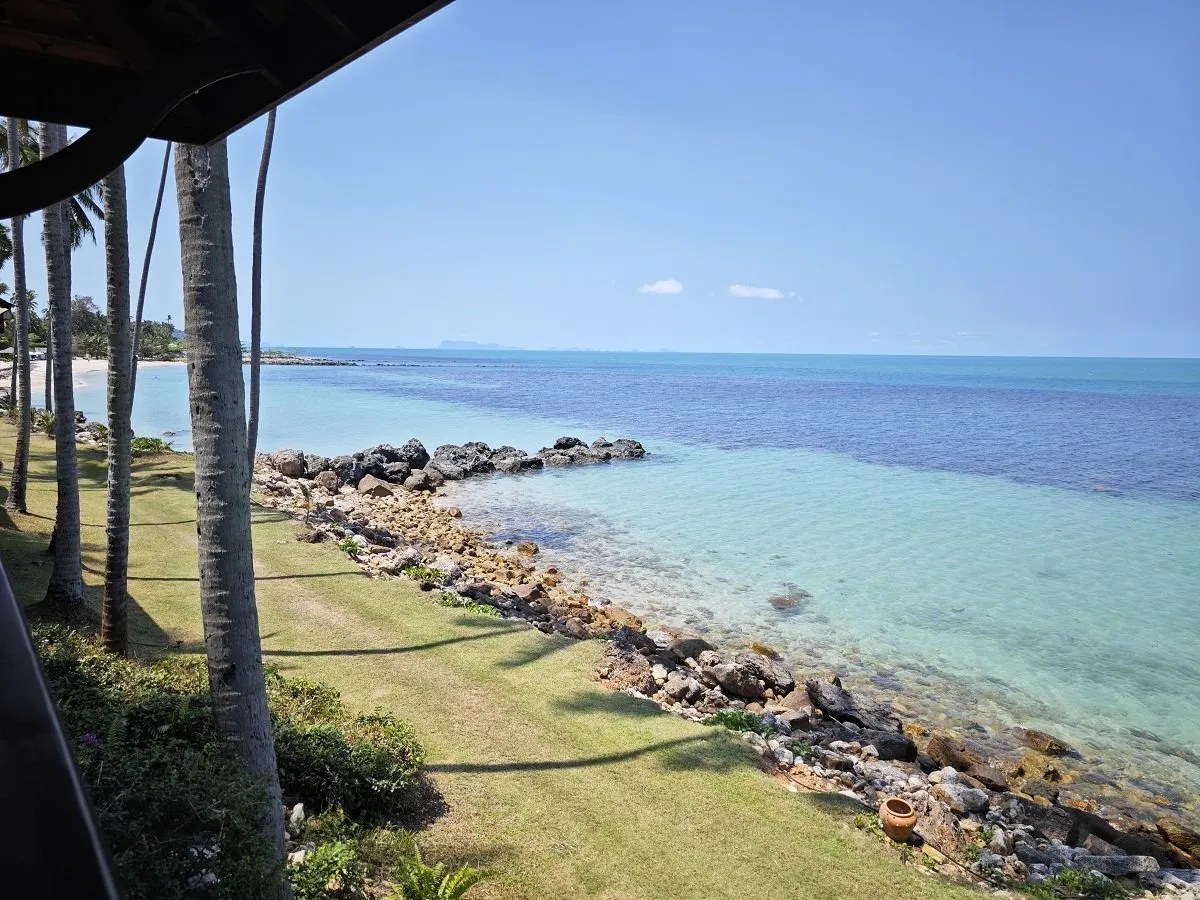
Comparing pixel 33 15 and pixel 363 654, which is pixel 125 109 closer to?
pixel 33 15

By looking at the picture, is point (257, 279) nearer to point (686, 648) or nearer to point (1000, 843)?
point (686, 648)

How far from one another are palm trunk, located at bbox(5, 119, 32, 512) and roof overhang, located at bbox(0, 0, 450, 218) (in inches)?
518

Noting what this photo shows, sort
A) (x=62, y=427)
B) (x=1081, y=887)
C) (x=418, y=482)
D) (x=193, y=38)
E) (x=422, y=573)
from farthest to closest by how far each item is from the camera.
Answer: (x=418, y=482), (x=422, y=573), (x=62, y=427), (x=1081, y=887), (x=193, y=38)

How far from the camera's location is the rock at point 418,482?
29.1m

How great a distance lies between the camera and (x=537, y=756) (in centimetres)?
773

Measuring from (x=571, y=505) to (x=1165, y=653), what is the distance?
56.1 feet

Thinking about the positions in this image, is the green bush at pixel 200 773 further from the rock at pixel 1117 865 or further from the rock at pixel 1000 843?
the rock at pixel 1117 865

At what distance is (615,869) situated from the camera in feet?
19.9

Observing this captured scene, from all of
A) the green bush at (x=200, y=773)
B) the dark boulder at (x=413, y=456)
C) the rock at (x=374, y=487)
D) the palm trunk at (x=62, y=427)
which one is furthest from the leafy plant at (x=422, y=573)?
the dark boulder at (x=413, y=456)

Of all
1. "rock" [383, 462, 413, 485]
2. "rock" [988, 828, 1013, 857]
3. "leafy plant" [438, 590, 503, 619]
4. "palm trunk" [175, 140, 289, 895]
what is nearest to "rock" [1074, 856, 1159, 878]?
"rock" [988, 828, 1013, 857]

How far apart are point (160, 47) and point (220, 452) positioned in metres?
2.55

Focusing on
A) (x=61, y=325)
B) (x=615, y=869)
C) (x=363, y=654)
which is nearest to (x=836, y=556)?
(x=363, y=654)

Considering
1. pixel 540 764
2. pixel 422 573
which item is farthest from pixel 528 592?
pixel 540 764

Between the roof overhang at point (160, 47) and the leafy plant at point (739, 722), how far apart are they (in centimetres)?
811
